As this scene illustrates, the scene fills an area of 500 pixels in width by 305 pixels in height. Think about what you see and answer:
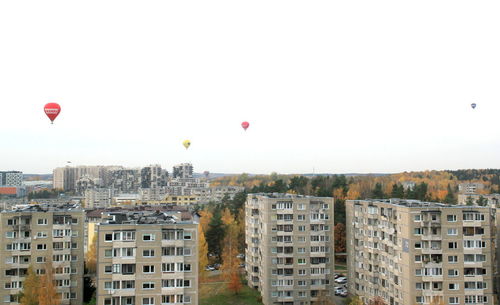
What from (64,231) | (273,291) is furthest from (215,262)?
(64,231)

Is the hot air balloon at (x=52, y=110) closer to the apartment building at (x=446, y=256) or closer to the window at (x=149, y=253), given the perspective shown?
the window at (x=149, y=253)

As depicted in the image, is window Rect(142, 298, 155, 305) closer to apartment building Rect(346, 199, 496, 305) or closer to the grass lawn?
the grass lawn

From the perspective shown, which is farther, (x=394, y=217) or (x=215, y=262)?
(x=215, y=262)

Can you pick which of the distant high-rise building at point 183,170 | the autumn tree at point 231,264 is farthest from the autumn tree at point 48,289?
the distant high-rise building at point 183,170

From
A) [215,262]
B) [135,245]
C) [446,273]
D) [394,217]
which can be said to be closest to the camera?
[135,245]

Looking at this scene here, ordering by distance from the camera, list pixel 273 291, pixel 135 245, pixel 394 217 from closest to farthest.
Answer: pixel 135 245
pixel 394 217
pixel 273 291

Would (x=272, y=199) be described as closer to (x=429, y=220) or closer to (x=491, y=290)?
(x=429, y=220)

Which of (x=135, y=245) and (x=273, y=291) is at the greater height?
→ (x=135, y=245)
